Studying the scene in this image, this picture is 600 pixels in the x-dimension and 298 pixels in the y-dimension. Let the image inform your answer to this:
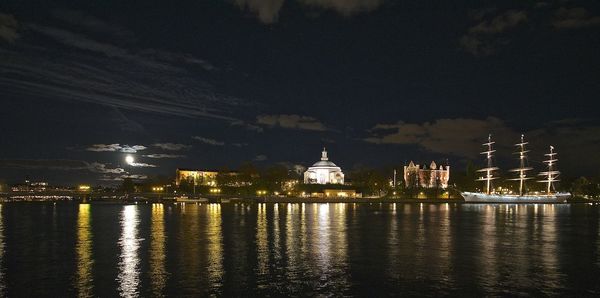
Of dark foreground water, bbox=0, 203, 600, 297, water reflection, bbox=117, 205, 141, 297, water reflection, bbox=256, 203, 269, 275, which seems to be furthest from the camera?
water reflection, bbox=256, 203, 269, 275

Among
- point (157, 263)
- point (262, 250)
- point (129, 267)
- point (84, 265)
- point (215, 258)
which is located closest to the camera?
point (129, 267)

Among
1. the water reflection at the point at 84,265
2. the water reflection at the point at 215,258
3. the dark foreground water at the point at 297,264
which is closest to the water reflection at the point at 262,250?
the dark foreground water at the point at 297,264

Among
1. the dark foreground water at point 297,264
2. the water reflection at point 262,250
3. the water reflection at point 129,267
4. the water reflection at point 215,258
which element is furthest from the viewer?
the water reflection at point 262,250

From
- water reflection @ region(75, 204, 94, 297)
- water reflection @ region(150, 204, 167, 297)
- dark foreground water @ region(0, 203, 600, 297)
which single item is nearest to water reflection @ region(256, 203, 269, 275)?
dark foreground water @ region(0, 203, 600, 297)

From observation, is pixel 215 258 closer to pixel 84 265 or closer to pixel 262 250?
pixel 262 250

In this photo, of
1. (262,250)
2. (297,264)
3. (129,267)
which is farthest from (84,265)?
(297,264)

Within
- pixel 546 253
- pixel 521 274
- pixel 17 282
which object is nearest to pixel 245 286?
pixel 17 282

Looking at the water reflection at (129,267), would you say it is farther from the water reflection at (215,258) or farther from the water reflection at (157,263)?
the water reflection at (215,258)

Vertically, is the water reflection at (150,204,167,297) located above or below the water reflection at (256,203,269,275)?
above

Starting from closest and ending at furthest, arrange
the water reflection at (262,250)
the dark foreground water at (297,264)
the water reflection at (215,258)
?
the dark foreground water at (297,264) < the water reflection at (215,258) < the water reflection at (262,250)

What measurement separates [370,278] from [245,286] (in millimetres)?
7208

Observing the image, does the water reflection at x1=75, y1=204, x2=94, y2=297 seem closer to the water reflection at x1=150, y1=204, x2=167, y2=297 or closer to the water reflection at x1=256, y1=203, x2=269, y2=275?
the water reflection at x1=150, y1=204, x2=167, y2=297

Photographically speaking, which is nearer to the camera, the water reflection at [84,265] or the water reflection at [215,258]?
the water reflection at [84,265]

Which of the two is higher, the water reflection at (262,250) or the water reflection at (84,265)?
the water reflection at (84,265)
